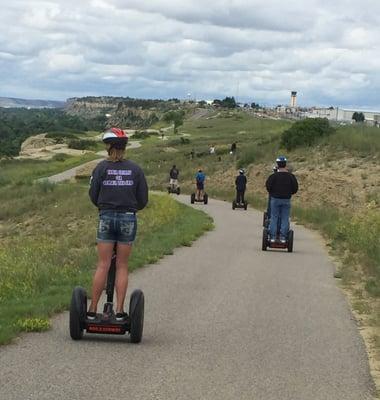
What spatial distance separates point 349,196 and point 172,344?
28188 mm

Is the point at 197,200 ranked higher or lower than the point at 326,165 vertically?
lower

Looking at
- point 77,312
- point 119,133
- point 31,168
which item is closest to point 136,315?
point 77,312

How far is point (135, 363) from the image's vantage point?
6.76m

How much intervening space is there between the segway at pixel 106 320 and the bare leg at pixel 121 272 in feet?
0.19

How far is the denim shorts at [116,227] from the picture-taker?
7281 millimetres

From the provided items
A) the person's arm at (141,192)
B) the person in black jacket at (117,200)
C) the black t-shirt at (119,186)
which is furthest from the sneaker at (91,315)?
the person's arm at (141,192)

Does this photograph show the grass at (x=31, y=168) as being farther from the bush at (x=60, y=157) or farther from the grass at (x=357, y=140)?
the grass at (x=357, y=140)

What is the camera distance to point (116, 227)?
23.9 ft

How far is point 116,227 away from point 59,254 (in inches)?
340

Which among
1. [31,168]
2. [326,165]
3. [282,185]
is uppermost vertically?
[282,185]

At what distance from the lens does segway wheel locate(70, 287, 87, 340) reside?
7.26m

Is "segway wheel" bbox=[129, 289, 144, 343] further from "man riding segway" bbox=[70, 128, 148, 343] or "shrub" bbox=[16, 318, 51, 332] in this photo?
"shrub" bbox=[16, 318, 51, 332]

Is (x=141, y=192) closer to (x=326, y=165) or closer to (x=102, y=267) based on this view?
(x=102, y=267)

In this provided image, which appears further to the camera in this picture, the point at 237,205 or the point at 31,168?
the point at 31,168
